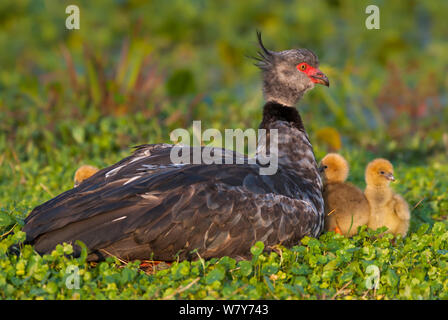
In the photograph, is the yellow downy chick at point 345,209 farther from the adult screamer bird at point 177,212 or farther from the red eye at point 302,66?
the red eye at point 302,66

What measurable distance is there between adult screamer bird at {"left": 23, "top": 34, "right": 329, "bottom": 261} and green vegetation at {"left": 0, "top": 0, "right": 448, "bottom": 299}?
0.12m

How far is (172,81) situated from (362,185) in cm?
311

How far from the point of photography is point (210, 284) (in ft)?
10.4

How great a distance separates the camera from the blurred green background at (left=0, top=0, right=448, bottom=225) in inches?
247

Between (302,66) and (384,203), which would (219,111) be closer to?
(302,66)

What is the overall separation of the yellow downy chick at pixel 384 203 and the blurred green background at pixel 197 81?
0.68 metres

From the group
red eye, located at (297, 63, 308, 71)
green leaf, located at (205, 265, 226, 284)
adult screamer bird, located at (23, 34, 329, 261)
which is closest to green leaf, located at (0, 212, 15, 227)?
adult screamer bird, located at (23, 34, 329, 261)

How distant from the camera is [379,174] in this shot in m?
4.47

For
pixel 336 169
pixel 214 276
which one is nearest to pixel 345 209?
pixel 336 169

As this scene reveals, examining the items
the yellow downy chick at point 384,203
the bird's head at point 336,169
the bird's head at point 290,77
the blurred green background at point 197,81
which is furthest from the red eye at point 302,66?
the yellow downy chick at point 384,203

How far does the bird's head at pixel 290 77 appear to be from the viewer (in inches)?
178

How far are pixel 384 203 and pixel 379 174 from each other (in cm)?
21

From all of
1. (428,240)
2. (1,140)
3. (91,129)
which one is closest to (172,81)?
(91,129)

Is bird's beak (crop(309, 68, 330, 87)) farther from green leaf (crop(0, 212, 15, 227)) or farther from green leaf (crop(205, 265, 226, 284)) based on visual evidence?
green leaf (crop(0, 212, 15, 227))
